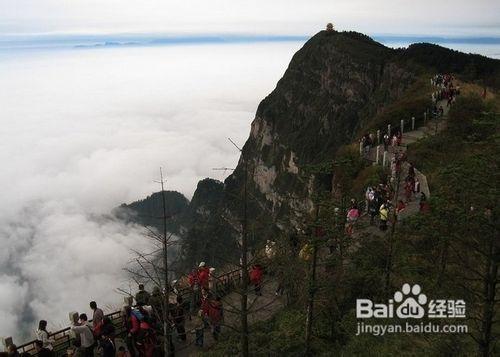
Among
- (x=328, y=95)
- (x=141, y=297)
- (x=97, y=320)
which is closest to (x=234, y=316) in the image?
(x=141, y=297)

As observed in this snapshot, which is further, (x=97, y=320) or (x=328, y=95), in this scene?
(x=328, y=95)

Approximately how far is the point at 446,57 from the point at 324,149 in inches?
1611

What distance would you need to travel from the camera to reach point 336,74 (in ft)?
371

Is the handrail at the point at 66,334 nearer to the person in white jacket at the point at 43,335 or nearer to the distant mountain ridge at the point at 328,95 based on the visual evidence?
the person in white jacket at the point at 43,335

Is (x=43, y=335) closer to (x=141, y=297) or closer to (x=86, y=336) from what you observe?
(x=86, y=336)

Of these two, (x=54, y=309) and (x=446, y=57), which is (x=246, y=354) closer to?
(x=446, y=57)

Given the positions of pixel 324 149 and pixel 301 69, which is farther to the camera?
pixel 301 69

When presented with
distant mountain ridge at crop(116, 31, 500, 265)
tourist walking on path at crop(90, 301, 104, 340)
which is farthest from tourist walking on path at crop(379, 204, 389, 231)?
distant mountain ridge at crop(116, 31, 500, 265)

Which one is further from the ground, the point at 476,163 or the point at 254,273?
the point at 476,163

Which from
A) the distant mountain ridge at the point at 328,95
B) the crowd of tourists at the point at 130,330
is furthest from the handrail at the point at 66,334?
the distant mountain ridge at the point at 328,95

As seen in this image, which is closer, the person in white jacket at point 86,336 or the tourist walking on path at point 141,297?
the person in white jacket at point 86,336

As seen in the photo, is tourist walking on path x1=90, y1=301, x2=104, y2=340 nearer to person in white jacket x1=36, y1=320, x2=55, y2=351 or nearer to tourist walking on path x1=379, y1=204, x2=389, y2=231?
person in white jacket x1=36, y1=320, x2=55, y2=351

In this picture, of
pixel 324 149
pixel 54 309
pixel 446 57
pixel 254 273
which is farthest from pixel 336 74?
pixel 54 309

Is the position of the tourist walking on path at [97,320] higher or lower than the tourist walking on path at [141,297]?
lower
